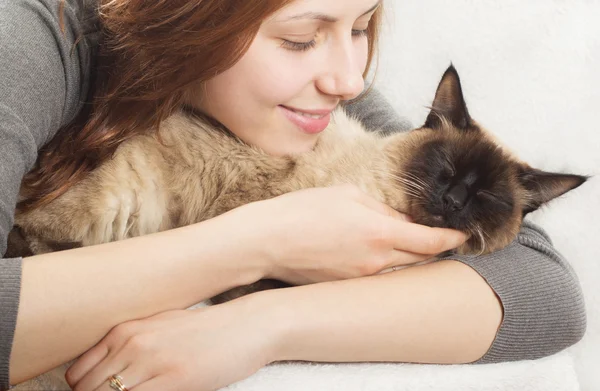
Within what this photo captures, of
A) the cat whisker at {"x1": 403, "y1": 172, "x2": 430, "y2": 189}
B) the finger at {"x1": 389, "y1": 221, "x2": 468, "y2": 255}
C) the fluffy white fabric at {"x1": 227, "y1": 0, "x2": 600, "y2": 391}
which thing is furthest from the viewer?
the fluffy white fabric at {"x1": 227, "y1": 0, "x2": 600, "y2": 391}

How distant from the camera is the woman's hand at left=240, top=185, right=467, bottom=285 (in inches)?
49.0

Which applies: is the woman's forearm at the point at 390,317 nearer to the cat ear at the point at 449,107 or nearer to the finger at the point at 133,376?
the finger at the point at 133,376

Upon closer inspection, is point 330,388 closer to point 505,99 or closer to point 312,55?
point 312,55

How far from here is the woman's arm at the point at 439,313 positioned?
3.87 feet

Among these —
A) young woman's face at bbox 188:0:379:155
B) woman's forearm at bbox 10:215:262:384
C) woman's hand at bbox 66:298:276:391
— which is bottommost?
woman's hand at bbox 66:298:276:391

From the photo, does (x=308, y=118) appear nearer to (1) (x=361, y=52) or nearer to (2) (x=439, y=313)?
(1) (x=361, y=52)

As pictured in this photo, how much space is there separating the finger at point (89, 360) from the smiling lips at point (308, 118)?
1.96 ft

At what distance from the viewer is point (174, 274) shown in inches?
45.0

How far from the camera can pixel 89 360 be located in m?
1.12

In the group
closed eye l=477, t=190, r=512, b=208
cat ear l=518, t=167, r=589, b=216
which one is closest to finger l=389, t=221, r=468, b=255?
closed eye l=477, t=190, r=512, b=208

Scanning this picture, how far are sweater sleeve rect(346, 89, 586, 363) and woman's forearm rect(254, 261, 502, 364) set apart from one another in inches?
1.1

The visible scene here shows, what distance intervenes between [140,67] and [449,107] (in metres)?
0.72

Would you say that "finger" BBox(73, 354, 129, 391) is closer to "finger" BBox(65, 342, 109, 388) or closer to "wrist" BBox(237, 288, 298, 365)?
"finger" BBox(65, 342, 109, 388)

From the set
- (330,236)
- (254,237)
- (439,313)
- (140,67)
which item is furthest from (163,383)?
(140,67)
